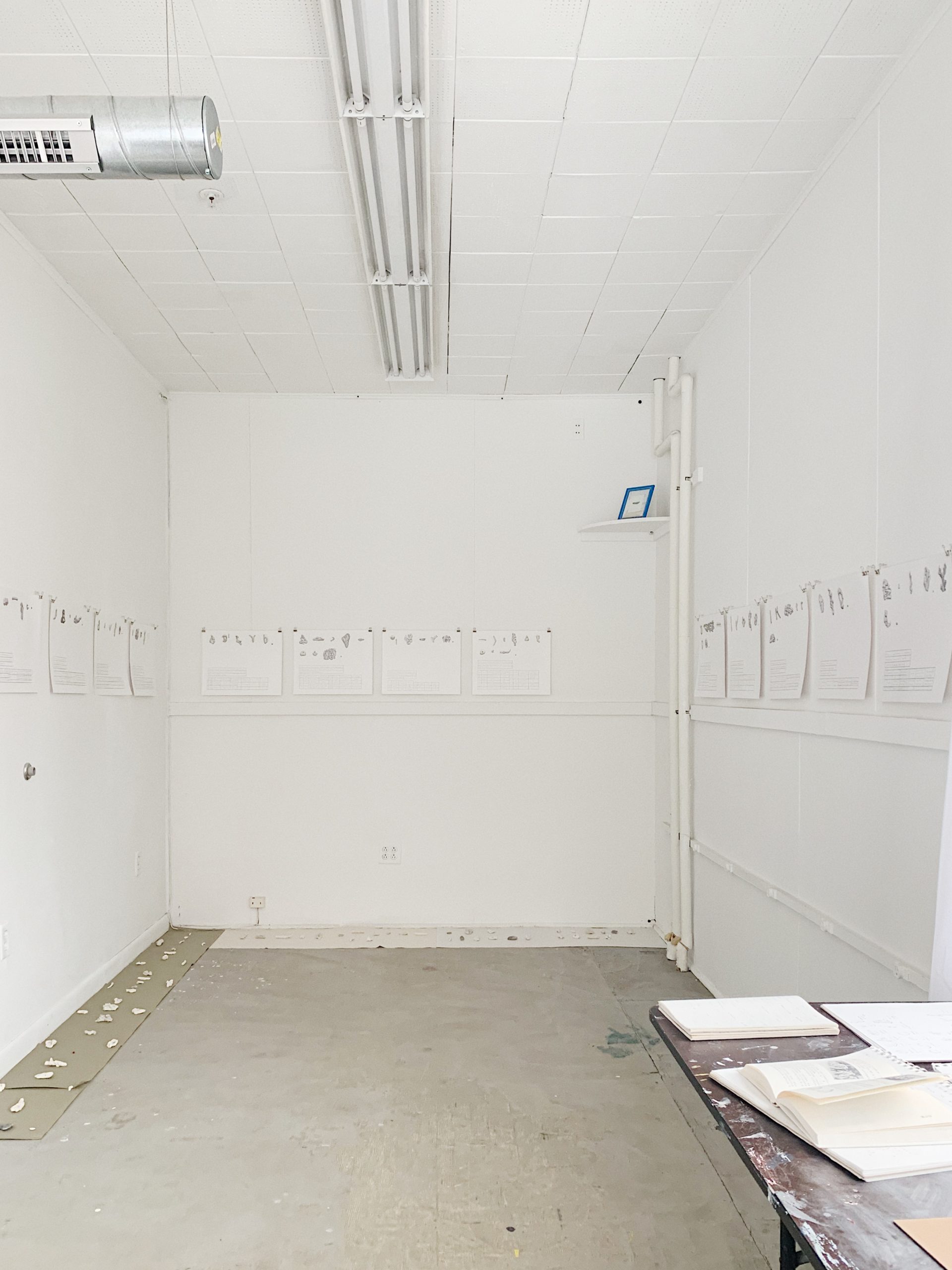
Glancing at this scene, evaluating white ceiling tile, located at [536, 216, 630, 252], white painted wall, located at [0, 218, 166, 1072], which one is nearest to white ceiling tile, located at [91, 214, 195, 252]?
white painted wall, located at [0, 218, 166, 1072]

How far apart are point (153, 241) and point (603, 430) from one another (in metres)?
2.61

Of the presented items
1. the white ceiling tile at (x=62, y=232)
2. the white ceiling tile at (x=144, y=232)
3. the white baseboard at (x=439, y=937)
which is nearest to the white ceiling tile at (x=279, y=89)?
the white ceiling tile at (x=144, y=232)

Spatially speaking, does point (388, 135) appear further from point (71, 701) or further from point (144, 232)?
point (71, 701)

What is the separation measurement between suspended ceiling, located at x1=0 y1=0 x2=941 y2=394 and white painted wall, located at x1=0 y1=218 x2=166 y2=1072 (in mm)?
289

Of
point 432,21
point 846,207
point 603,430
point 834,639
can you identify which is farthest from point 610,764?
point 432,21

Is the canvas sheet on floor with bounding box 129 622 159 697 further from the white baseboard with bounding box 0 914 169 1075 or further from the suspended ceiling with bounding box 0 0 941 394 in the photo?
the suspended ceiling with bounding box 0 0 941 394

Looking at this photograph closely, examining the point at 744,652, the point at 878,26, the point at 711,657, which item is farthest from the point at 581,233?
the point at 711,657

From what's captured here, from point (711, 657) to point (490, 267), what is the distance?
1843 millimetres

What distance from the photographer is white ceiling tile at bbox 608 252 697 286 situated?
3477 mm

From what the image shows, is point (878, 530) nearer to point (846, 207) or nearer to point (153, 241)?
point (846, 207)

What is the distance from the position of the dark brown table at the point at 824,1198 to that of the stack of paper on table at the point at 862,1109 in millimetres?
16

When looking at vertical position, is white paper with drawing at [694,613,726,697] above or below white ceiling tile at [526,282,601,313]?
below

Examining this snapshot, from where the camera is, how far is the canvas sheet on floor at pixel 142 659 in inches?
175

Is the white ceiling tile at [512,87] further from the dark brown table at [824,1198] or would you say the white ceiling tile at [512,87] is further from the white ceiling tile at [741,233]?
the dark brown table at [824,1198]
